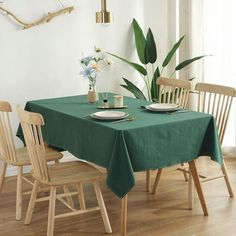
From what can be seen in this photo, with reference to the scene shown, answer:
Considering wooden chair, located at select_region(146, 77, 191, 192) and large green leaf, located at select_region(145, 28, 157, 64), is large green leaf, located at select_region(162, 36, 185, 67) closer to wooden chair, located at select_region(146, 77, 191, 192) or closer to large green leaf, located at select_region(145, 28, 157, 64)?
large green leaf, located at select_region(145, 28, 157, 64)

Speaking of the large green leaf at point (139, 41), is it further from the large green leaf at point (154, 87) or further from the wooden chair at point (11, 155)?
the wooden chair at point (11, 155)

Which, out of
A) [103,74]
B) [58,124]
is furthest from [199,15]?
[58,124]

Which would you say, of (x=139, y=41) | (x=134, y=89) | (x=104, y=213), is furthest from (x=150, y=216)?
(x=139, y=41)

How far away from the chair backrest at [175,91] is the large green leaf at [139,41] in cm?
72

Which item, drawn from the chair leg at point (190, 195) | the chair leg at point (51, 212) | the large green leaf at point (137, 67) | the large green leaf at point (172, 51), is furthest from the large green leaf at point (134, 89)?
the chair leg at point (51, 212)


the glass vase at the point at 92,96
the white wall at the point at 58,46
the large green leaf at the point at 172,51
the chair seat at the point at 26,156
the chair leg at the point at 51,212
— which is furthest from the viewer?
the large green leaf at the point at 172,51

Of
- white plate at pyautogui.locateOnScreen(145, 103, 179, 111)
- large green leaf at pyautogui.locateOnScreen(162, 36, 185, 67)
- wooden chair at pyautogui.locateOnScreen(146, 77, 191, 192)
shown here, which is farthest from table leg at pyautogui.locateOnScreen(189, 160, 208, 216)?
large green leaf at pyautogui.locateOnScreen(162, 36, 185, 67)

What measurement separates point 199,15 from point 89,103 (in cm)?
179

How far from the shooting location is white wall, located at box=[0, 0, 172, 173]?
475 cm

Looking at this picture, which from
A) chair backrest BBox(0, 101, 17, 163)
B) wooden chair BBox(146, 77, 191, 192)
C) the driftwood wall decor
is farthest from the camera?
the driftwood wall decor

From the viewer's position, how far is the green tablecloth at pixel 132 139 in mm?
3271

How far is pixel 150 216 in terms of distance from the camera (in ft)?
12.7

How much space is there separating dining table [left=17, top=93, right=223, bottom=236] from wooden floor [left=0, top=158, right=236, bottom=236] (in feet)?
0.58

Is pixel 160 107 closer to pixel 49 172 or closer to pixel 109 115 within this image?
pixel 109 115
